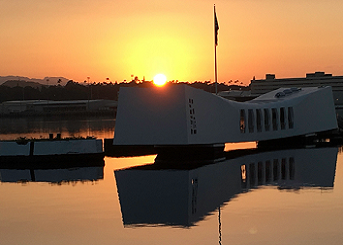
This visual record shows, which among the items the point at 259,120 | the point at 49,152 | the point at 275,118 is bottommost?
the point at 49,152

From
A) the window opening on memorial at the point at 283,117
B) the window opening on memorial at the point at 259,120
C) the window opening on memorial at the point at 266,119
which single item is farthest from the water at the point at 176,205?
the window opening on memorial at the point at 283,117

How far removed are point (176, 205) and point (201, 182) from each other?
255 inches

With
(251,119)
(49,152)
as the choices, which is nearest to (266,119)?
(251,119)

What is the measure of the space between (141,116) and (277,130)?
14.2m

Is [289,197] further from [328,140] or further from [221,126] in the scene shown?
[328,140]

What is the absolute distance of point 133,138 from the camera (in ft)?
137

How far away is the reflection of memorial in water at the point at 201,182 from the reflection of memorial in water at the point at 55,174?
1.56 metres

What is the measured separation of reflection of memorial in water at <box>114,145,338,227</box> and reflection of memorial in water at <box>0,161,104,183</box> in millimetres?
1563

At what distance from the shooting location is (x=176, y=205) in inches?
926

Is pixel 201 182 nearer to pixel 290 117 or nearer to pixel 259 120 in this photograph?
pixel 259 120

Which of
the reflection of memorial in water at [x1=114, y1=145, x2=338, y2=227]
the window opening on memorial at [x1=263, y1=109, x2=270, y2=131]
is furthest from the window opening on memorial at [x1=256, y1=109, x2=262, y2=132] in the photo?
the reflection of memorial in water at [x1=114, y1=145, x2=338, y2=227]

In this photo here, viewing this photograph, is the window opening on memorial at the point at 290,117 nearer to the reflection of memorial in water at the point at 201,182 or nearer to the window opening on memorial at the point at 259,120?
the window opening on memorial at the point at 259,120

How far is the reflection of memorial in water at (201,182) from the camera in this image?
21.9 m

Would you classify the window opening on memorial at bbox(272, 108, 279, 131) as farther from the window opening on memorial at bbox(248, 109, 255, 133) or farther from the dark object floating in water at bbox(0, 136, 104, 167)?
the dark object floating in water at bbox(0, 136, 104, 167)
